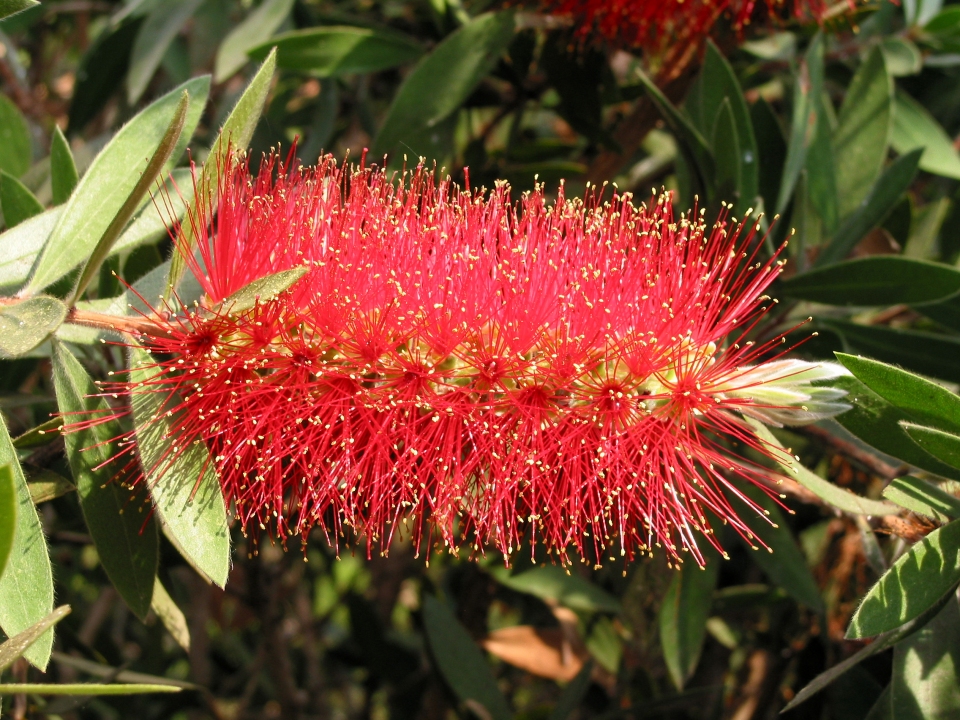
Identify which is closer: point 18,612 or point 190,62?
point 18,612

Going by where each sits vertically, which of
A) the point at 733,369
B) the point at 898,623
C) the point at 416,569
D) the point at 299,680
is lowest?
the point at 299,680

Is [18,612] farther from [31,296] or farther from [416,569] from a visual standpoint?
[416,569]

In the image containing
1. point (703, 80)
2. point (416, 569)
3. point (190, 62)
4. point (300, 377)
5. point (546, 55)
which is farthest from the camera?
point (416, 569)

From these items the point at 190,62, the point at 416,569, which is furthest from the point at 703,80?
the point at 416,569

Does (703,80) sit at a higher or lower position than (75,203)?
lower

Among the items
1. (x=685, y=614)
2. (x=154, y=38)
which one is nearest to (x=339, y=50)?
(x=154, y=38)

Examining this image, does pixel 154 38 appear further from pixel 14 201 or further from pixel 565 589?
pixel 565 589

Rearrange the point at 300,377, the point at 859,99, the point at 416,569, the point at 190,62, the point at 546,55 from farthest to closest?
the point at 416,569 → the point at 190,62 → the point at 546,55 → the point at 859,99 → the point at 300,377
